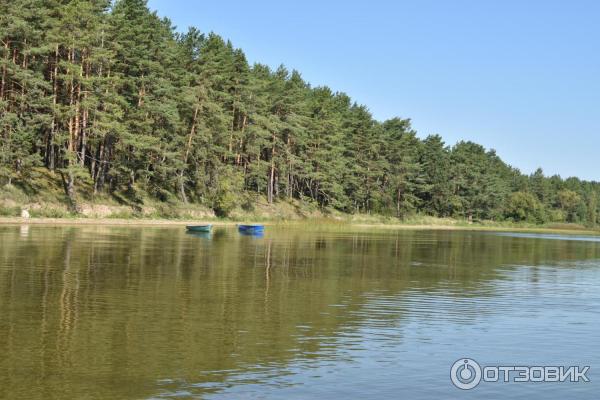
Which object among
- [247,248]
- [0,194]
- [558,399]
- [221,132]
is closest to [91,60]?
[0,194]

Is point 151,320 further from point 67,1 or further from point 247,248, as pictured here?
point 67,1

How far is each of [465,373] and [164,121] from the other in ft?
252

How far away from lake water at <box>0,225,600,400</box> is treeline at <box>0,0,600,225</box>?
4005 centimetres

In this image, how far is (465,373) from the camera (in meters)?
14.3

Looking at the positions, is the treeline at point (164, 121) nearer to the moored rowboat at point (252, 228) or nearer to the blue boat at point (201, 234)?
the blue boat at point (201, 234)

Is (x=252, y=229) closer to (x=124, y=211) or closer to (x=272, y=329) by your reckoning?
(x=124, y=211)

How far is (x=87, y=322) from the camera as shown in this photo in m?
17.7

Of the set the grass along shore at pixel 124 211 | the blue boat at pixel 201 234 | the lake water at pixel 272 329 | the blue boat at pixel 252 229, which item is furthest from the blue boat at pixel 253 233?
the lake water at pixel 272 329

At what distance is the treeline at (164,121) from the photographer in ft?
235

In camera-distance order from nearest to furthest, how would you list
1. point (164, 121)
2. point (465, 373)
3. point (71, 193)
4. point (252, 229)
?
point (465, 373) < point (252, 229) < point (71, 193) < point (164, 121)

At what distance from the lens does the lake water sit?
12.8 meters

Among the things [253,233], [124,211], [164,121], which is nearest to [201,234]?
[253,233]

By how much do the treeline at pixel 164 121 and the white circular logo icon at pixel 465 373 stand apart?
59.5 meters

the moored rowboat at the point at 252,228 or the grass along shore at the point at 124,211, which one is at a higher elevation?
the grass along shore at the point at 124,211
